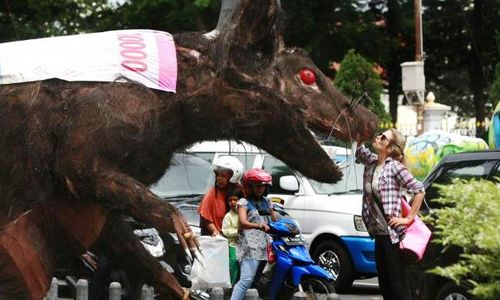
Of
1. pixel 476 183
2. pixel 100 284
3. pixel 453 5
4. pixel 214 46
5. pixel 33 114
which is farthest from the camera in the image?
pixel 453 5

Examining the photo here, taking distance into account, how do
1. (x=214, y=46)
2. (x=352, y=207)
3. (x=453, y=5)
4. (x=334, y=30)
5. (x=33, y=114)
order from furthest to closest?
(x=453, y=5) → (x=334, y=30) → (x=352, y=207) → (x=214, y=46) → (x=33, y=114)

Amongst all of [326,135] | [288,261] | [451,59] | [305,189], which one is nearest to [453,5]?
[451,59]

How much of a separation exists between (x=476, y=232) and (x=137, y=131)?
2200mm

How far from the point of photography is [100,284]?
9336 millimetres

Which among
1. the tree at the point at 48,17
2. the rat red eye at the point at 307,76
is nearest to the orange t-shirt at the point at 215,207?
the rat red eye at the point at 307,76

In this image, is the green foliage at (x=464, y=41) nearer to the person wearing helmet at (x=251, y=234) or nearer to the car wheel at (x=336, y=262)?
the car wheel at (x=336, y=262)

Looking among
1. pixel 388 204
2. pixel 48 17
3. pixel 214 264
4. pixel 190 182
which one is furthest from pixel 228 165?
pixel 48 17

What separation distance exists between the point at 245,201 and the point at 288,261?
69 centimetres

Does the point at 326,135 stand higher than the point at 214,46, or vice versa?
the point at 214,46

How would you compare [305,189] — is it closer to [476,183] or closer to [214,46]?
[214,46]

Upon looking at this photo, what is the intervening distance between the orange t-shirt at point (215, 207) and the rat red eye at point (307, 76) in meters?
3.63

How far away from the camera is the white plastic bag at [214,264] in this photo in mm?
9508

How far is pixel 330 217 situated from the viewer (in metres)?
12.8

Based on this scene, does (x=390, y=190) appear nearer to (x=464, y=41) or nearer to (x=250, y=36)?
(x=250, y=36)
